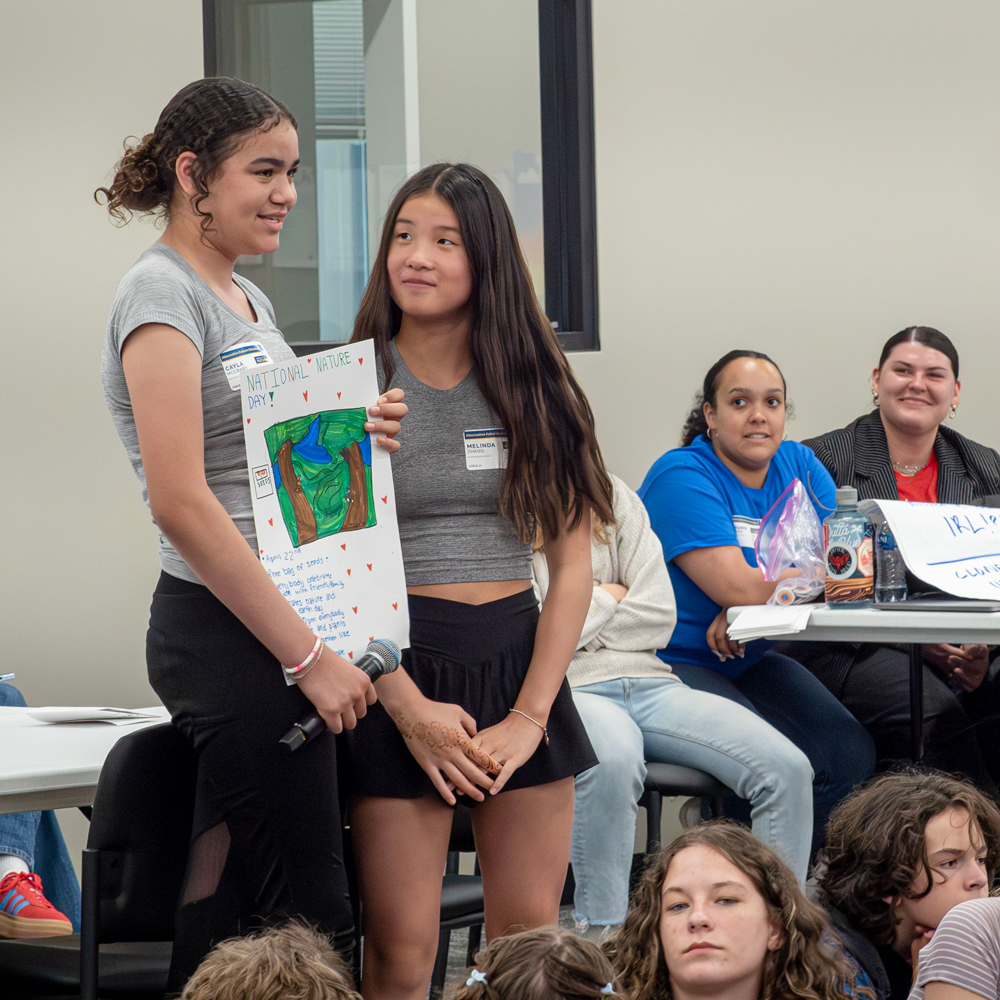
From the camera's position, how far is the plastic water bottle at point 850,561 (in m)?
2.37

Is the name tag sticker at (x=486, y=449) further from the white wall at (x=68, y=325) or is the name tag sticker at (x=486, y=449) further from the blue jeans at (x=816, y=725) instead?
the white wall at (x=68, y=325)

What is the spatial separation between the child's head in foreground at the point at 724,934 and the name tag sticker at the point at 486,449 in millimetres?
585

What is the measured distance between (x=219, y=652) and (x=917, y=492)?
7.78ft

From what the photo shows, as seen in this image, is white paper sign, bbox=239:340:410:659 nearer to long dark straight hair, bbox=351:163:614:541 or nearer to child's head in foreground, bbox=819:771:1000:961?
long dark straight hair, bbox=351:163:614:541

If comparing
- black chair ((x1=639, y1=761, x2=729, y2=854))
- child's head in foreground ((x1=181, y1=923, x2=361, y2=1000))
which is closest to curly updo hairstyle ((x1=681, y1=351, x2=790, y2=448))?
black chair ((x1=639, y1=761, x2=729, y2=854))

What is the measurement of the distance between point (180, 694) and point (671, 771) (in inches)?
56.7

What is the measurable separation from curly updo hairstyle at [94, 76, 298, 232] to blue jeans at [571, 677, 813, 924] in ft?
4.77

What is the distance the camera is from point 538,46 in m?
3.51

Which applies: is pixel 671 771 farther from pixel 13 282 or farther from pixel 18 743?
pixel 13 282

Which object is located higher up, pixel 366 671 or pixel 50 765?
pixel 366 671

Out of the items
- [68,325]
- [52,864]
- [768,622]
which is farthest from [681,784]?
[68,325]

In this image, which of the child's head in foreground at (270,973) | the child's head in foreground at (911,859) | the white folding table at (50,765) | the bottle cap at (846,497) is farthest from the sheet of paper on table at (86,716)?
the bottle cap at (846,497)

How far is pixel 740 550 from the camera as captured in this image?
2732 millimetres

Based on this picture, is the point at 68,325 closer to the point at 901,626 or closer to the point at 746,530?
the point at 746,530
